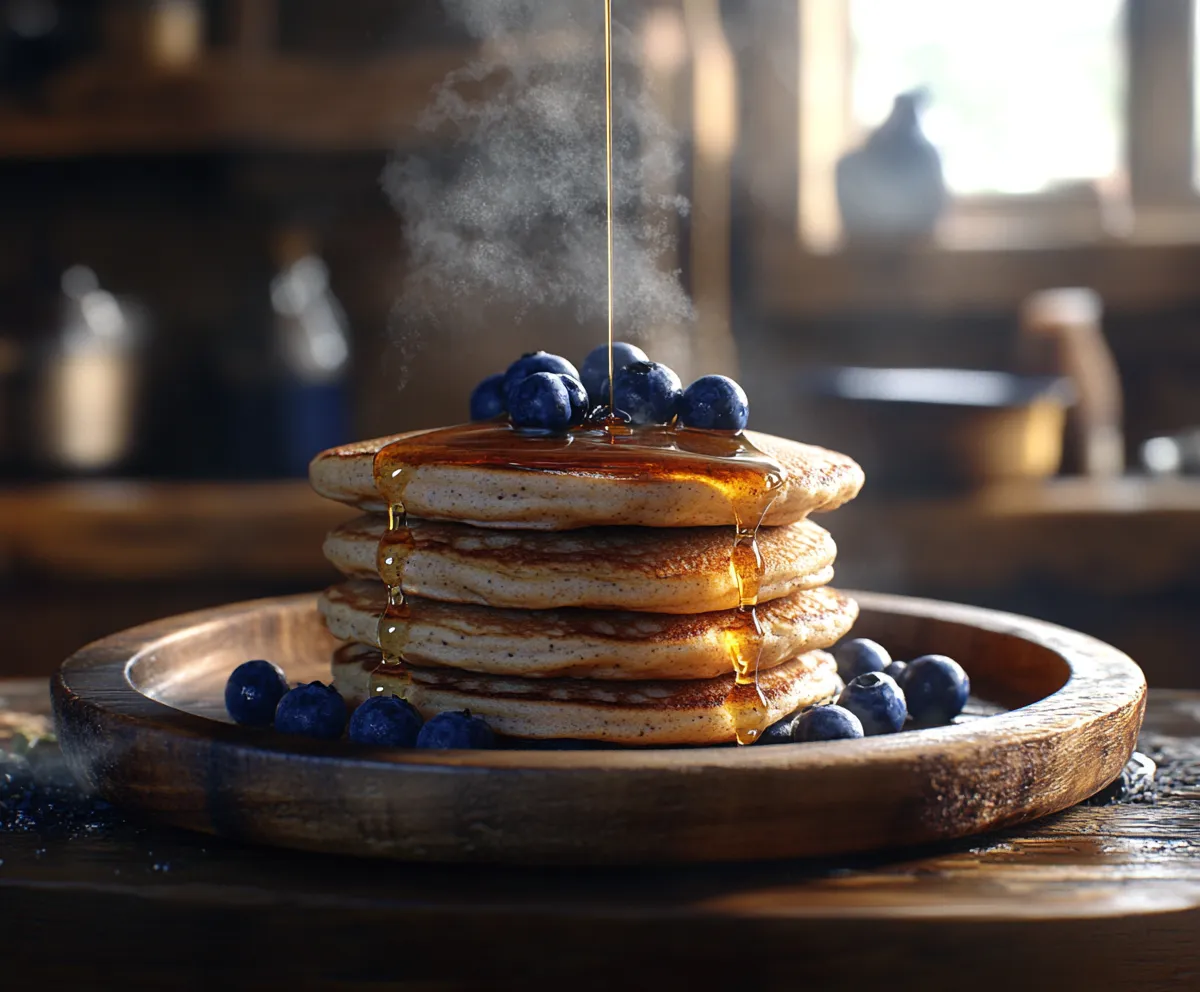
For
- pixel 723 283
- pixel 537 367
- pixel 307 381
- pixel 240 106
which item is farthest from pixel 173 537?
pixel 537 367

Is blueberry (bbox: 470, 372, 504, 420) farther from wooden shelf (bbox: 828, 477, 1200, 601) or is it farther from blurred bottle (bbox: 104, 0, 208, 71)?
blurred bottle (bbox: 104, 0, 208, 71)

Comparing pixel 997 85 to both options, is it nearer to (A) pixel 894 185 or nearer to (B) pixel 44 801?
(A) pixel 894 185

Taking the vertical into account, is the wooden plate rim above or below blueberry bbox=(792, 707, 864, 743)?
above

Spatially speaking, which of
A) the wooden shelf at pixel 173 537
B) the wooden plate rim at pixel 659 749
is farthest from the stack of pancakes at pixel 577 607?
the wooden shelf at pixel 173 537

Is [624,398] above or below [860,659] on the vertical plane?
above

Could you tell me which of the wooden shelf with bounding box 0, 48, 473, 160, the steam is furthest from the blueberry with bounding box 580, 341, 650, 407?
the wooden shelf with bounding box 0, 48, 473, 160

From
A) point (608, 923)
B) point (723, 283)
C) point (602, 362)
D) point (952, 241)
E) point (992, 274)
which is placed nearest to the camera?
point (608, 923)

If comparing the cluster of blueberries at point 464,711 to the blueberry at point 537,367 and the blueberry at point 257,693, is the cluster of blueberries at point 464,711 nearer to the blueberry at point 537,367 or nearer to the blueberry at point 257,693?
the blueberry at point 257,693
